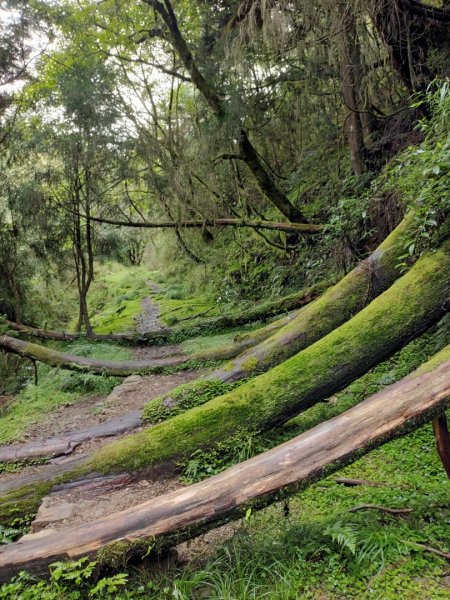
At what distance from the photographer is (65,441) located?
215 inches

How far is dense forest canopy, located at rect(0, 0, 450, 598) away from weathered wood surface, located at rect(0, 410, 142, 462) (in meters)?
0.04

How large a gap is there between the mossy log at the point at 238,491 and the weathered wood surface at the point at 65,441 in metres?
2.62

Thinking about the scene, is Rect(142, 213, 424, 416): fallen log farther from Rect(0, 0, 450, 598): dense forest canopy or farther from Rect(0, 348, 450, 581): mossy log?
Rect(0, 348, 450, 581): mossy log

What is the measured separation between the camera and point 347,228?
6.93m

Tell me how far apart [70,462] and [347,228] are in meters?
5.30

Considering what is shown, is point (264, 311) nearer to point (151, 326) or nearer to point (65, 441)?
point (65, 441)

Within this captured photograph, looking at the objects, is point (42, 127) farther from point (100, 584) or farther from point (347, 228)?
point (100, 584)

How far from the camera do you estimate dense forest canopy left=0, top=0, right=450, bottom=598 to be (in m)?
3.79

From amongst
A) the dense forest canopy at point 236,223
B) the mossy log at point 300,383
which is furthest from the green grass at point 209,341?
the mossy log at point 300,383

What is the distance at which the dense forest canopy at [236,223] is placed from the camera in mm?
3793

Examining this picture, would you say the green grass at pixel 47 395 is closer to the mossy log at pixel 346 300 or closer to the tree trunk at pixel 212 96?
the mossy log at pixel 346 300

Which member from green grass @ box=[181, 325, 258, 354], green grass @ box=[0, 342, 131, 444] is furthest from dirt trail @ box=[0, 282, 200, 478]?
green grass @ box=[181, 325, 258, 354]

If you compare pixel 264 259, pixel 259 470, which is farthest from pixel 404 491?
pixel 264 259

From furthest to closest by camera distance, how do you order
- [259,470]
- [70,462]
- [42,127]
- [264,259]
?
[264,259], [42,127], [70,462], [259,470]
